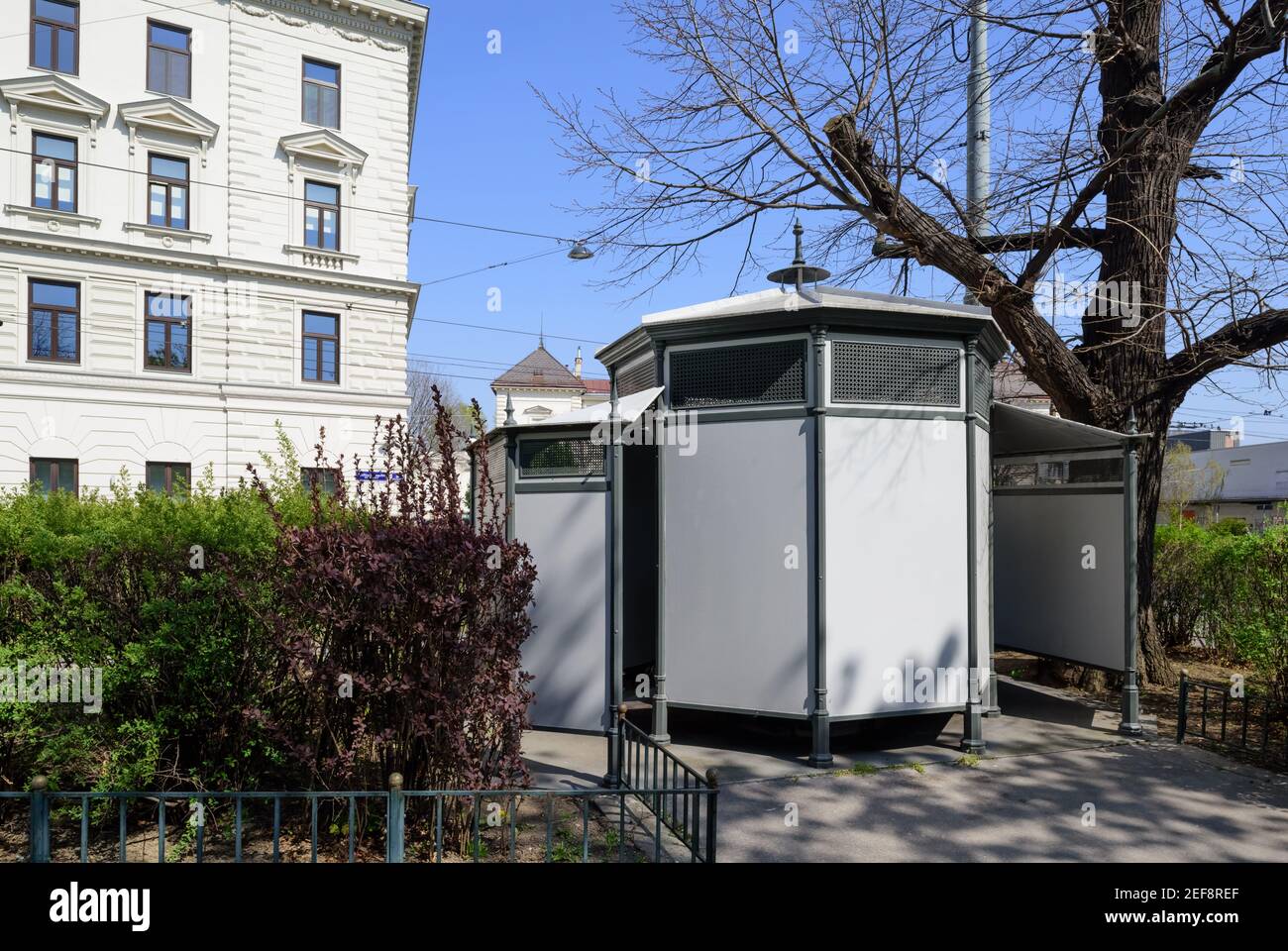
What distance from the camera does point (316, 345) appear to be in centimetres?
2370

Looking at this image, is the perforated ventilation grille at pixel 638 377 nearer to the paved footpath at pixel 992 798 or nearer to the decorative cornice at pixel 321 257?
the paved footpath at pixel 992 798

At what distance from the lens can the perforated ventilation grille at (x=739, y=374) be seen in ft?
24.8

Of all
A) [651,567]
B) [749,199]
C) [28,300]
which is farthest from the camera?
[28,300]

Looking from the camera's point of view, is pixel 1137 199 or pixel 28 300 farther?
pixel 28 300

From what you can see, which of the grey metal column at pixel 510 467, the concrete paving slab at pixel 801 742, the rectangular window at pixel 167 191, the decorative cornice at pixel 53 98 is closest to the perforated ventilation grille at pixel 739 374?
the grey metal column at pixel 510 467

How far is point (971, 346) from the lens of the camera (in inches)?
309

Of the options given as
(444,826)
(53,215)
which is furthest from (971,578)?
(53,215)

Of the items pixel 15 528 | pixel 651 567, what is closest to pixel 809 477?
pixel 651 567

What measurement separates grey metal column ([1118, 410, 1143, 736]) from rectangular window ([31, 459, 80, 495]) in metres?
22.3

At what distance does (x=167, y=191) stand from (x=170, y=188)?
119 mm

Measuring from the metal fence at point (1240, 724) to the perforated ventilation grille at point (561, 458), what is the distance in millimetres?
6104
